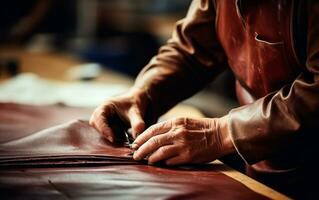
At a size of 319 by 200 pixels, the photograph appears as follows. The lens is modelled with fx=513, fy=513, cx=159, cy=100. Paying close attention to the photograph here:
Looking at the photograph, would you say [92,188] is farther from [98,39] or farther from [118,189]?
[98,39]

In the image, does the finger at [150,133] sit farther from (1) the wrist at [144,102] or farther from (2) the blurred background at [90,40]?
(2) the blurred background at [90,40]

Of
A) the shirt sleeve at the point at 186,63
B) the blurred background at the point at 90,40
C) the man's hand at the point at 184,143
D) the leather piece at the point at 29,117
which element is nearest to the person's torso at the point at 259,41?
the shirt sleeve at the point at 186,63

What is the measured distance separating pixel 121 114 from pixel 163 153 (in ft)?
1.35

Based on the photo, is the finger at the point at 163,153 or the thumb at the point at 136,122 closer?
the finger at the point at 163,153

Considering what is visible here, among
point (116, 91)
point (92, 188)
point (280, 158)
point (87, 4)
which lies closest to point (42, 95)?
point (116, 91)

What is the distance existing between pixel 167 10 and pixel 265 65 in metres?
5.66

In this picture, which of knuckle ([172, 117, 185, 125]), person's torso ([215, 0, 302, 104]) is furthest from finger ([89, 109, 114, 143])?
person's torso ([215, 0, 302, 104])

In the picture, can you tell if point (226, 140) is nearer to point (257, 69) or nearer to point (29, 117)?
point (257, 69)

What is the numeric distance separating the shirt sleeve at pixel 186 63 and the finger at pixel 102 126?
29 cm

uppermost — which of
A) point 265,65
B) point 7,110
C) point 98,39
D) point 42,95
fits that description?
point 265,65

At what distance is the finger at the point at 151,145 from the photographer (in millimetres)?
1491

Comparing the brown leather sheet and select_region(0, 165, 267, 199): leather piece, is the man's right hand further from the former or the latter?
select_region(0, 165, 267, 199): leather piece

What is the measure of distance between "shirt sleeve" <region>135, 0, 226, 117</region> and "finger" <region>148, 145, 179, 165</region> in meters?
0.52

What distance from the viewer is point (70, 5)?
26.7 ft
